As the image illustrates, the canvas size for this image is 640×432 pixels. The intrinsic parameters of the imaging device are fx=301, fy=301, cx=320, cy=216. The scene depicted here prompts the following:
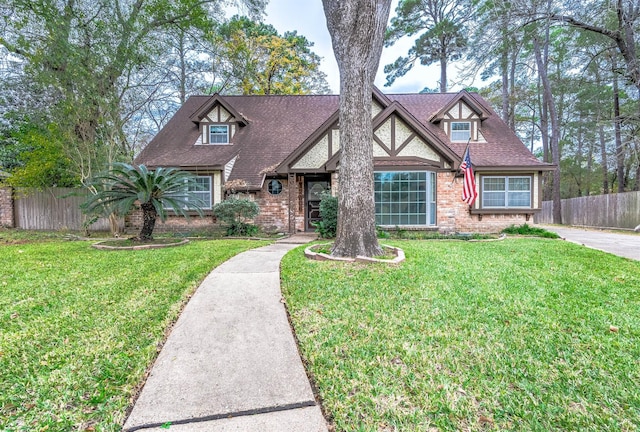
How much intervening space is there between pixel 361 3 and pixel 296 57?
16902 mm

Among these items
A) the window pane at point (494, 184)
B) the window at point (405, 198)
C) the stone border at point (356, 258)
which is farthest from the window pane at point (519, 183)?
the stone border at point (356, 258)

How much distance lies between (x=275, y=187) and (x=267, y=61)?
12.5 m

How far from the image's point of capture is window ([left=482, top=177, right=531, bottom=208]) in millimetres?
11781

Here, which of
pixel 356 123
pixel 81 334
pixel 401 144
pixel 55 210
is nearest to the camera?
pixel 81 334

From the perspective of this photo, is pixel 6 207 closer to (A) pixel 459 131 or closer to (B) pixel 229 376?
(B) pixel 229 376

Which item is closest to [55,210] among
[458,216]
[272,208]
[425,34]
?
[272,208]

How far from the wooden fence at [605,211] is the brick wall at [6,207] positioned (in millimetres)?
24179

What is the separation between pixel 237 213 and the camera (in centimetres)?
1022

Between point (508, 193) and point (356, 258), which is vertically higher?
point (508, 193)

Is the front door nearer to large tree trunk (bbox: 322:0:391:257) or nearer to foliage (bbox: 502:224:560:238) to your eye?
large tree trunk (bbox: 322:0:391:257)

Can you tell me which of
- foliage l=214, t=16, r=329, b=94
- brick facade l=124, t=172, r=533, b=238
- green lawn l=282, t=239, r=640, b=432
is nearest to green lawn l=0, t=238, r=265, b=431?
green lawn l=282, t=239, r=640, b=432

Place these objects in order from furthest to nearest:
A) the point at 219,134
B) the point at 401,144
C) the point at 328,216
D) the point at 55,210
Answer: the point at 219,134 → the point at 55,210 → the point at 401,144 → the point at 328,216

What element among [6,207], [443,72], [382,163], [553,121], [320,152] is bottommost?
[6,207]

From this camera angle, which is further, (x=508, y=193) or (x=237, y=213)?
A: (x=508, y=193)
